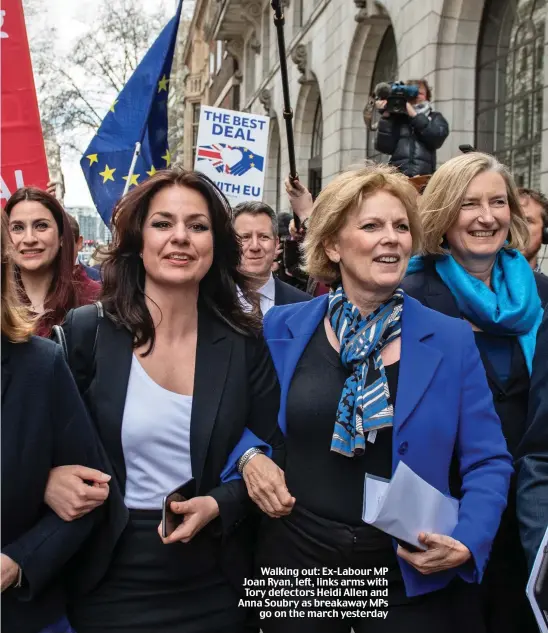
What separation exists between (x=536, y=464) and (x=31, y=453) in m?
1.36

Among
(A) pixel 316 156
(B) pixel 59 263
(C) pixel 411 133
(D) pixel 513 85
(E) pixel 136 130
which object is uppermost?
(D) pixel 513 85

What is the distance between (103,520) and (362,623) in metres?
0.82

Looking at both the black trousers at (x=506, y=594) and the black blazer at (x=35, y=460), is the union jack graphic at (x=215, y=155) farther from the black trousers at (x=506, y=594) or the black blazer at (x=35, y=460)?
the black blazer at (x=35, y=460)

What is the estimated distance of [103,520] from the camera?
235 centimetres

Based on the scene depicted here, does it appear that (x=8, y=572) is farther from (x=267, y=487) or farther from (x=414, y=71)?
(x=414, y=71)

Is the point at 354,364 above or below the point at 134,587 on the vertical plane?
above

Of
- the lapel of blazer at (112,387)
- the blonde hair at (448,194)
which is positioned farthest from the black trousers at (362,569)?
the blonde hair at (448,194)

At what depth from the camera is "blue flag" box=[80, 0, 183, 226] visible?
7441 mm

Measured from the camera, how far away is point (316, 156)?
67.9ft

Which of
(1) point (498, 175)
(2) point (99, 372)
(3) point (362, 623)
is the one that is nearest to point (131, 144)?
(1) point (498, 175)

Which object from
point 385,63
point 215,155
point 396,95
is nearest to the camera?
point 396,95

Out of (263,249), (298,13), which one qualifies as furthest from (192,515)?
(298,13)

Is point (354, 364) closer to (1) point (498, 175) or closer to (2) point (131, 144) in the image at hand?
(1) point (498, 175)

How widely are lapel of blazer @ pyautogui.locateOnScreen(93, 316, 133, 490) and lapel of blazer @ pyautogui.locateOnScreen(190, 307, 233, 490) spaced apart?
0.70 ft
